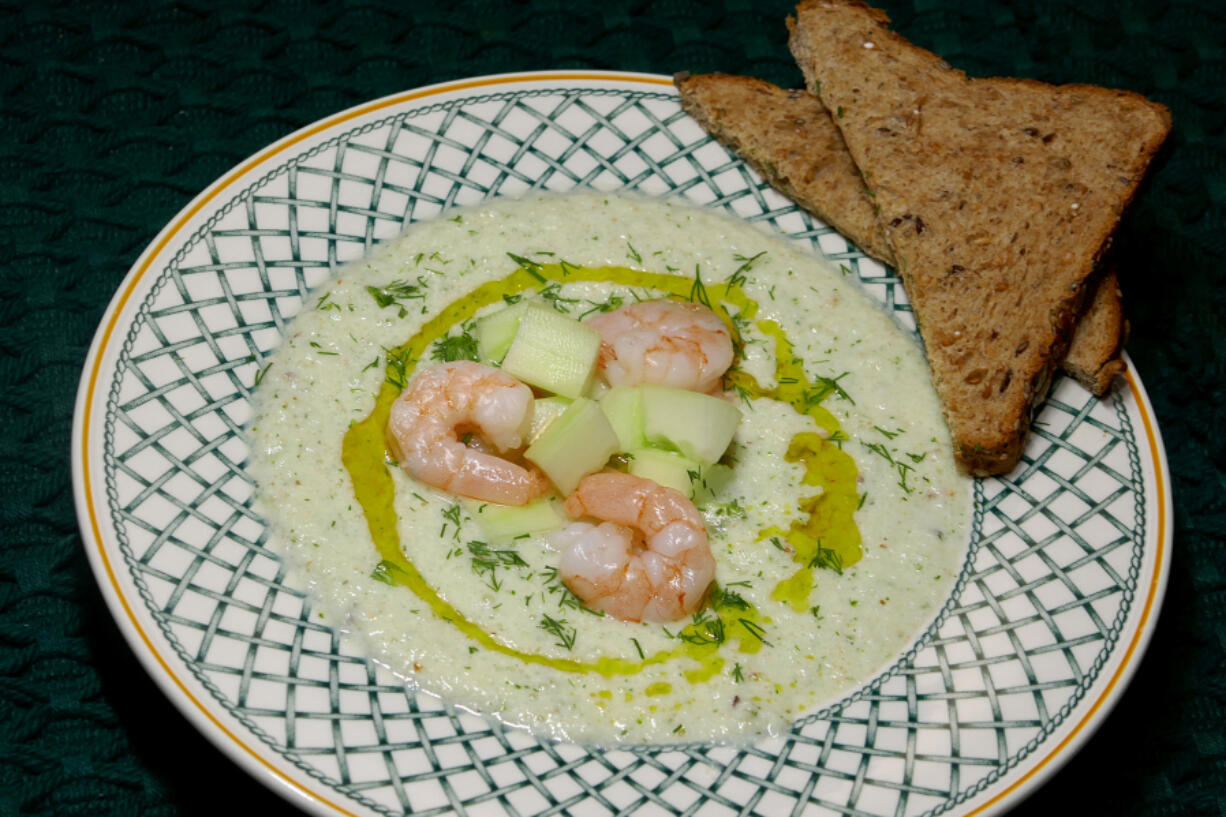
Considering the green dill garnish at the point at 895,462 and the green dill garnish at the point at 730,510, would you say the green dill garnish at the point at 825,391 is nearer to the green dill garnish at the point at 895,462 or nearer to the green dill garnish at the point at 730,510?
the green dill garnish at the point at 895,462

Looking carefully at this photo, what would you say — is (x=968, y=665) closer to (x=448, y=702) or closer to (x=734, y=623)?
(x=734, y=623)

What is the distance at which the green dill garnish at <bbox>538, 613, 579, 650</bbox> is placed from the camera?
343cm

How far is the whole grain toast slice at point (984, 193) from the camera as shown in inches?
155

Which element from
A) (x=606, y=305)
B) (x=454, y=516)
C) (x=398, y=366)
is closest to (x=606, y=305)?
(x=606, y=305)

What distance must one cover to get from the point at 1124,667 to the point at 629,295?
1.80m

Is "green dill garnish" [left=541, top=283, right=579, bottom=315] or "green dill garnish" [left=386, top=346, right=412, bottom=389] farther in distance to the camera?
"green dill garnish" [left=541, top=283, right=579, bottom=315]

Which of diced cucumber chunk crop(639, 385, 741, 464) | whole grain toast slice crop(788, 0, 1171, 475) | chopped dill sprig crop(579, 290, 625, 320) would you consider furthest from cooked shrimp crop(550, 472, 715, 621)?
whole grain toast slice crop(788, 0, 1171, 475)

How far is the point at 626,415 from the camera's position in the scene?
3830mm

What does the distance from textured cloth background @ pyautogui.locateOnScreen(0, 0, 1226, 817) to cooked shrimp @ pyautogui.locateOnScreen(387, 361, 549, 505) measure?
3.01ft

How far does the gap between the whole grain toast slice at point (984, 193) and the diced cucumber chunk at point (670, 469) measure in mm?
790

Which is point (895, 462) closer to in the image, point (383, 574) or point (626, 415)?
point (626, 415)

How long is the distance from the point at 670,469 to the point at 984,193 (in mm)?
1403

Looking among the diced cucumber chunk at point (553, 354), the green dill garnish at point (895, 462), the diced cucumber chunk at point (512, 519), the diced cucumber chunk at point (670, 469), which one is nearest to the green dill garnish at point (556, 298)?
the diced cucumber chunk at point (553, 354)

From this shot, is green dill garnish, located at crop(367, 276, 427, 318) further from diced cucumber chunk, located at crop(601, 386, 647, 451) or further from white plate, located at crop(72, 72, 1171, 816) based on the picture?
diced cucumber chunk, located at crop(601, 386, 647, 451)
